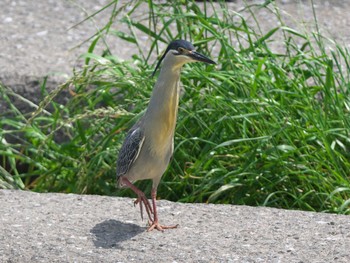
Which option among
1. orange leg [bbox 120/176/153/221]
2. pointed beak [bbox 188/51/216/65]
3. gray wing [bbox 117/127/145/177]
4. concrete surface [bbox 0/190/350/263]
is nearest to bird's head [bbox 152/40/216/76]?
pointed beak [bbox 188/51/216/65]

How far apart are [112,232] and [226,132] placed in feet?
3.64

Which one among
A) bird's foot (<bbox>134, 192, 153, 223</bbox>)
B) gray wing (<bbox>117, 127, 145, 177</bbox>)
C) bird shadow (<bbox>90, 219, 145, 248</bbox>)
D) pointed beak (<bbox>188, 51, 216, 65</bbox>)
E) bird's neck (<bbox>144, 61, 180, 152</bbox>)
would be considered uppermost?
pointed beak (<bbox>188, 51, 216, 65</bbox>)

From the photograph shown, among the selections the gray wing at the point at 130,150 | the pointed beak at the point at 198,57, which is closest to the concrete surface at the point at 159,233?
the gray wing at the point at 130,150

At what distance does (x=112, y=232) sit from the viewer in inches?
186

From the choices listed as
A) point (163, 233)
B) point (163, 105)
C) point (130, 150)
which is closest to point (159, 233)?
point (163, 233)

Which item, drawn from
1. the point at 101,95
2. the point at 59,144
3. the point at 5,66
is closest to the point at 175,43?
the point at 101,95

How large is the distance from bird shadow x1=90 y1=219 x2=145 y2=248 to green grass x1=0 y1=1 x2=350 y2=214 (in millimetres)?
614

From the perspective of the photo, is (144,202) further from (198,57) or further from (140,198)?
(198,57)

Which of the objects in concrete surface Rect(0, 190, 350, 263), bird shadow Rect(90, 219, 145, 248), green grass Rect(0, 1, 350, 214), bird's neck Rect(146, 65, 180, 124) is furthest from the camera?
green grass Rect(0, 1, 350, 214)

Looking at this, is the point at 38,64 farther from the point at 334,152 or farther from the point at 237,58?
the point at 334,152

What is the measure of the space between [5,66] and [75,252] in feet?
9.77

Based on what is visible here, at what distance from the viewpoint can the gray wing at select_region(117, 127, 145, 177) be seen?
15.7 feet

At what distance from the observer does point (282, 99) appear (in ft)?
18.4

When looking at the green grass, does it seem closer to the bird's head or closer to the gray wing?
the gray wing
